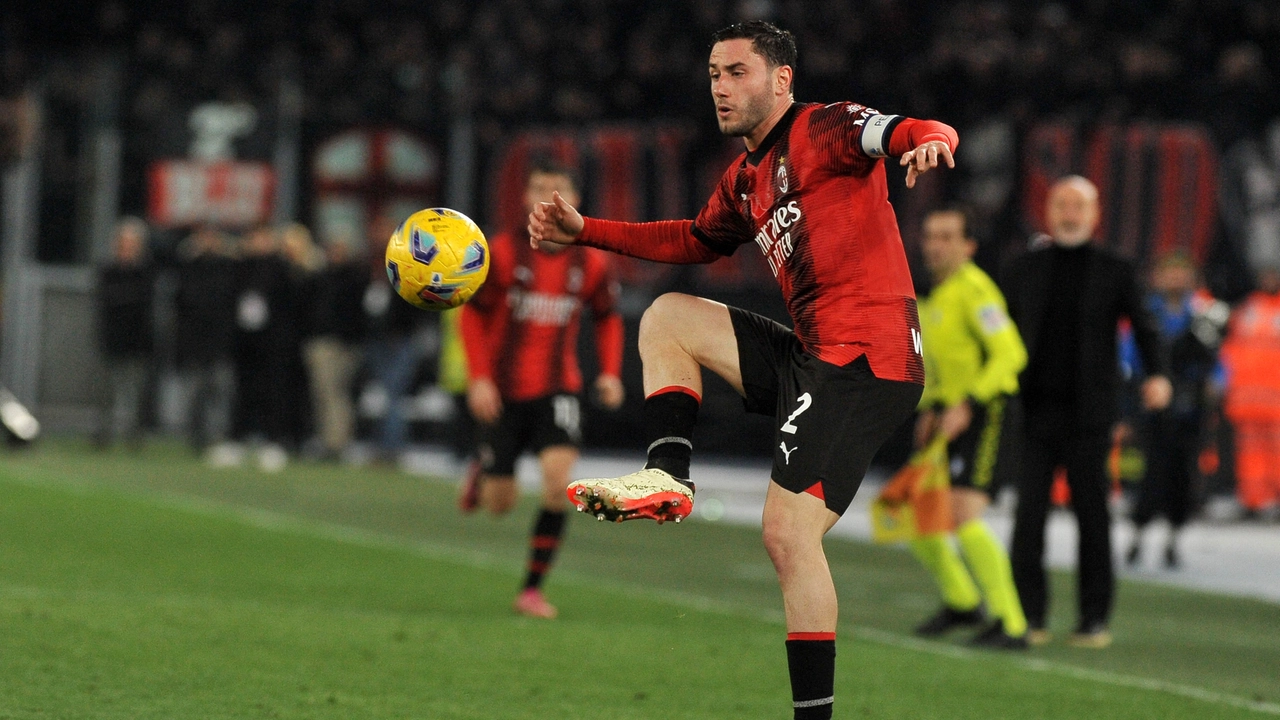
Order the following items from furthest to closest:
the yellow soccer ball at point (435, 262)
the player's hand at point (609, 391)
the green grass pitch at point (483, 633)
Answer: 1. the player's hand at point (609, 391)
2. the green grass pitch at point (483, 633)
3. the yellow soccer ball at point (435, 262)

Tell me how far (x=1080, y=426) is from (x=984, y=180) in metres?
10.2

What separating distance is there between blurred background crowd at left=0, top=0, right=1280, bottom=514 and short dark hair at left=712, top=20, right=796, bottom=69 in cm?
940

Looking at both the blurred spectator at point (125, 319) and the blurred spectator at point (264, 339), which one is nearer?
the blurred spectator at point (264, 339)

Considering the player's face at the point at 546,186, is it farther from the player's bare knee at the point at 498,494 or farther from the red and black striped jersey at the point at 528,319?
the player's bare knee at the point at 498,494

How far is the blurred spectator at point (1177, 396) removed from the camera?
1345 cm

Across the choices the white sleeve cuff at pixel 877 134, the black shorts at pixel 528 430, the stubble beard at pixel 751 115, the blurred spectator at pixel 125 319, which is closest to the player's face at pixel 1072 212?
the black shorts at pixel 528 430

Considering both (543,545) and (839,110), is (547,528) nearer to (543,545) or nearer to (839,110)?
(543,545)

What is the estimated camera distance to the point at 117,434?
2323cm

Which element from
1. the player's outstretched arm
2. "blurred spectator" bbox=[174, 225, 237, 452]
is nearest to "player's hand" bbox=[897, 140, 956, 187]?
the player's outstretched arm

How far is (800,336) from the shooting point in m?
5.74

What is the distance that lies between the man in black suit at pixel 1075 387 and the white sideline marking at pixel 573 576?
787mm

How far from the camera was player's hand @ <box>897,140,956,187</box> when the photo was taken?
197 inches

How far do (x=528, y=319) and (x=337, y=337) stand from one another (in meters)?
10.7

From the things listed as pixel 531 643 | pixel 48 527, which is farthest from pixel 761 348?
pixel 48 527
